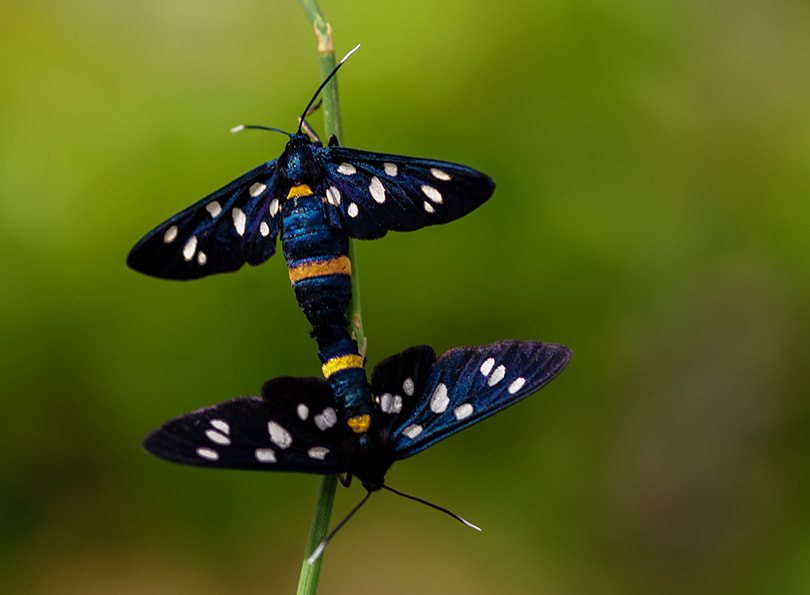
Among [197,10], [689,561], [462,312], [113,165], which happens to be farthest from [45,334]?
[689,561]

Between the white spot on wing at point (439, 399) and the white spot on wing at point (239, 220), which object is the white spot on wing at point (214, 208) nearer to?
the white spot on wing at point (239, 220)

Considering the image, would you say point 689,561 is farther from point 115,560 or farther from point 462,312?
point 115,560

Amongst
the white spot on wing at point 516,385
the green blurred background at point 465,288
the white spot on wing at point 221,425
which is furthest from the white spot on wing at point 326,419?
the green blurred background at point 465,288

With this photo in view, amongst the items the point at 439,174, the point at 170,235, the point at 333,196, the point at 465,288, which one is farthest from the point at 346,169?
the point at 465,288

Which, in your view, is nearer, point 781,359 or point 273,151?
point 273,151

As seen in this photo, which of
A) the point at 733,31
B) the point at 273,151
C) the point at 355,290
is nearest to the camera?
Result: the point at 355,290

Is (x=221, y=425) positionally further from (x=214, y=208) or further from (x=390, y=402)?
(x=214, y=208)

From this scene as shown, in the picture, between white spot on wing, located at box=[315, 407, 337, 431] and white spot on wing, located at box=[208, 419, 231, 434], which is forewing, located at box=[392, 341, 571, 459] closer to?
white spot on wing, located at box=[315, 407, 337, 431]

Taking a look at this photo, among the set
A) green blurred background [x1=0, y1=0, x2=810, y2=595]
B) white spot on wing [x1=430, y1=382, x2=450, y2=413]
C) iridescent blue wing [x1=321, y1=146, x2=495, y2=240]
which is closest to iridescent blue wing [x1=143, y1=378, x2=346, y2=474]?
white spot on wing [x1=430, y1=382, x2=450, y2=413]
